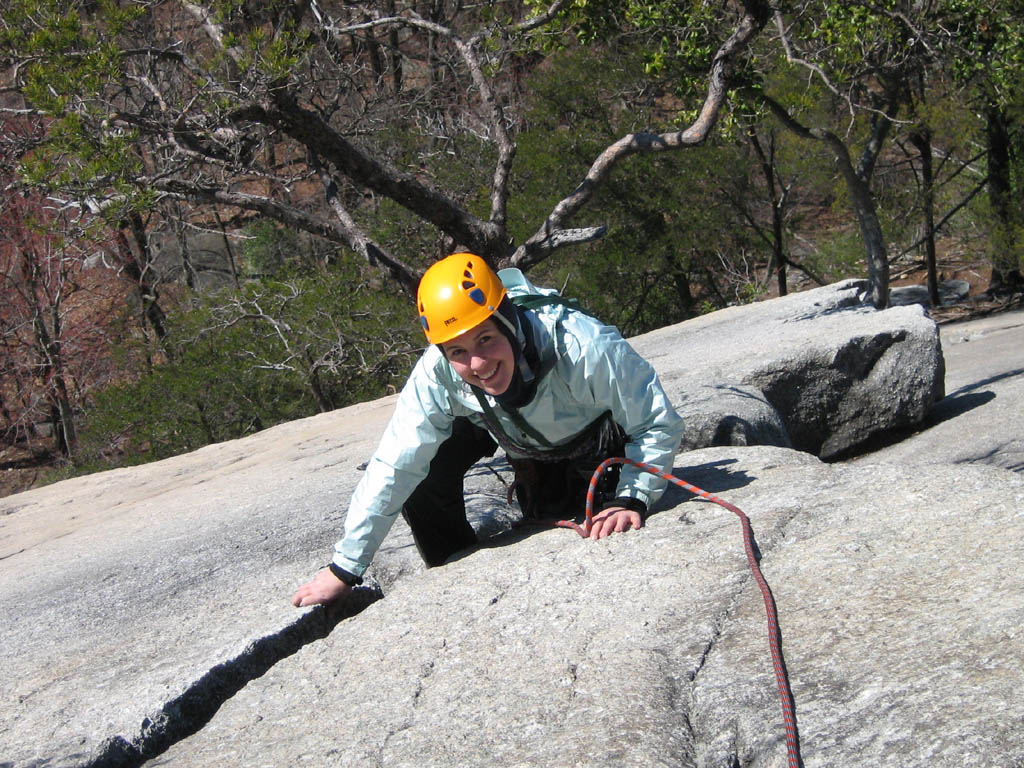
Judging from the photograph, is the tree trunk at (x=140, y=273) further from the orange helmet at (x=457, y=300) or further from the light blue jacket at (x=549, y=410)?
the orange helmet at (x=457, y=300)

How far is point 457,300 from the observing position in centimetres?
302

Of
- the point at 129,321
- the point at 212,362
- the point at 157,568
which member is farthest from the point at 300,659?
the point at 129,321

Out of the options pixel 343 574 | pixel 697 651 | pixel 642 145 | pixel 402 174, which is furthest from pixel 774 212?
pixel 697 651

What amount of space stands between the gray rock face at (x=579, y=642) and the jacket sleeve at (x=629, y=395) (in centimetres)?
18

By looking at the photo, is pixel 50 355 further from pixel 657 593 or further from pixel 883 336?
pixel 657 593

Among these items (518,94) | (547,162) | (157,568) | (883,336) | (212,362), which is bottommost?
(883,336)

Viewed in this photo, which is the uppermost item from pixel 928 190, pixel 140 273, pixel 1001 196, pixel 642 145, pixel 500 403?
pixel 140 273

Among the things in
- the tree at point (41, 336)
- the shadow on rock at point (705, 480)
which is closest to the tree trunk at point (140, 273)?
the tree at point (41, 336)

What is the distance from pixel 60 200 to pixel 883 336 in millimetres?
4648

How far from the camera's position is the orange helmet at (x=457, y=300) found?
303 centimetres

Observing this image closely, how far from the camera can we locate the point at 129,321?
15641 millimetres

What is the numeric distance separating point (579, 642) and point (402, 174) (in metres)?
2.81

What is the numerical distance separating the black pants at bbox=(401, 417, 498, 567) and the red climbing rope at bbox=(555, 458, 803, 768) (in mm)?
395

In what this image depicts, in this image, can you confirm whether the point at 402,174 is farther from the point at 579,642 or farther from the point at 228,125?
the point at 579,642
